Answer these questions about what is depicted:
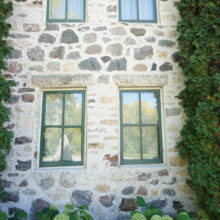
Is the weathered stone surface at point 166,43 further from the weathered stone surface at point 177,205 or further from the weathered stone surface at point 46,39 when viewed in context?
the weathered stone surface at point 177,205

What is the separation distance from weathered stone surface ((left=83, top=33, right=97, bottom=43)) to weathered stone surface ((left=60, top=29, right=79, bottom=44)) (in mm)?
143

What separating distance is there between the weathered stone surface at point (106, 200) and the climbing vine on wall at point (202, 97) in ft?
4.13

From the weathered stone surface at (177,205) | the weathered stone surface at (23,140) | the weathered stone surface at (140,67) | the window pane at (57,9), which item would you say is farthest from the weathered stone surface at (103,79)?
the weathered stone surface at (177,205)

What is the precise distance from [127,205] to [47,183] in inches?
52.1

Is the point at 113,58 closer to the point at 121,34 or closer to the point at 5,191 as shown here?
the point at 121,34

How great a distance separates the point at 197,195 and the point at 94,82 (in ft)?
8.01

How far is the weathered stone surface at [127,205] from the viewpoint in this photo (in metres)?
3.46

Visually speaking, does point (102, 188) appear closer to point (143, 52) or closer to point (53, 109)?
point (53, 109)

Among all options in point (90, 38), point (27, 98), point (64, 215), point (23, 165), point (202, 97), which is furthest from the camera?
point (90, 38)

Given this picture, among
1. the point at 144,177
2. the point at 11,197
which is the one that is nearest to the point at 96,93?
the point at 144,177

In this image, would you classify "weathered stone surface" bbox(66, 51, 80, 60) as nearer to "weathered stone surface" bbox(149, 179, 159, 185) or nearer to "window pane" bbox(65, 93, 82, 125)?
"window pane" bbox(65, 93, 82, 125)

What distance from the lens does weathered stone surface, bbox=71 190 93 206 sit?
3453 mm

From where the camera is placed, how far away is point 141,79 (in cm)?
376

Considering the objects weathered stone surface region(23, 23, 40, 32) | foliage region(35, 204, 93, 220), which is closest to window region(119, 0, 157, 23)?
weathered stone surface region(23, 23, 40, 32)
